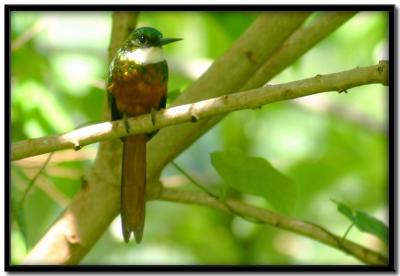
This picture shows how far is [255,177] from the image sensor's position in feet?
9.39

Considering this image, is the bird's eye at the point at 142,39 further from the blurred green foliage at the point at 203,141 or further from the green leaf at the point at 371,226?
the green leaf at the point at 371,226

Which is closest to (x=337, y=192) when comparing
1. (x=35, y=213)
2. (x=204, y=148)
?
(x=204, y=148)

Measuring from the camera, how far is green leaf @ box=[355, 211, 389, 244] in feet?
9.31

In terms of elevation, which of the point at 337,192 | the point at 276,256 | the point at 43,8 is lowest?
the point at 276,256

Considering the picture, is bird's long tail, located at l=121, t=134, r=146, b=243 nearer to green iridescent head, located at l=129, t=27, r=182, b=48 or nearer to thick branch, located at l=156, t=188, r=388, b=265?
thick branch, located at l=156, t=188, r=388, b=265

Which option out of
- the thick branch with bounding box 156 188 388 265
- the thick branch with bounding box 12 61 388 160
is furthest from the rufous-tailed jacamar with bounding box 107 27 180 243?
the thick branch with bounding box 12 61 388 160

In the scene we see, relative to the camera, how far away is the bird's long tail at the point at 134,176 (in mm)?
2852

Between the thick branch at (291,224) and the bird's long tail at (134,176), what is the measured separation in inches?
7.0

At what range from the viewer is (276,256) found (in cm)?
395

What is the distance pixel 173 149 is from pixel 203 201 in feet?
0.66

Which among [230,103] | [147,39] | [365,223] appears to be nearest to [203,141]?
[147,39]

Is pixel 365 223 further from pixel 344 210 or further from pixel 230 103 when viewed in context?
pixel 230 103

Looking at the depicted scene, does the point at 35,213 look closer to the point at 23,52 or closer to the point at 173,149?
the point at 23,52

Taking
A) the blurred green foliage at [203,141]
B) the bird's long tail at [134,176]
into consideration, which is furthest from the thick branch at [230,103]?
the blurred green foliage at [203,141]
